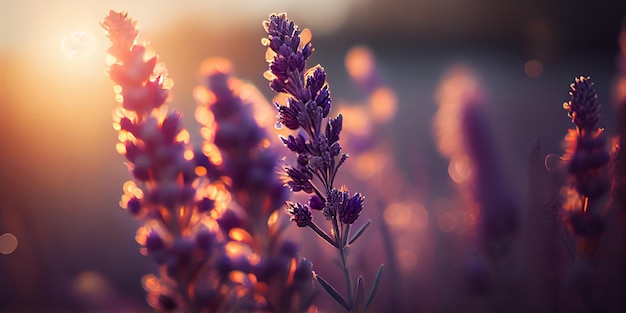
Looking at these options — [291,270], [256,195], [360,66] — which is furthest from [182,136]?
[360,66]

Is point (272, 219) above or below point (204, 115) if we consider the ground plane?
below

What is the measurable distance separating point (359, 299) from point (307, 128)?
0.88 ft

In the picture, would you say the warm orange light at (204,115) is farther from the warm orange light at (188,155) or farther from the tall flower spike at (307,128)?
the tall flower spike at (307,128)

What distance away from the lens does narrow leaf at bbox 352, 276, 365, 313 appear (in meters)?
0.96

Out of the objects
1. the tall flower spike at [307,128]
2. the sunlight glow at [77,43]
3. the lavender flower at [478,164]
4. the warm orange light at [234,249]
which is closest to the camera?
the tall flower spike at [307,128]

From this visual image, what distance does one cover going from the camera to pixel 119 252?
13.7ft

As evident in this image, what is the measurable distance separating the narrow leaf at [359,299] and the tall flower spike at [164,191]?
365mm

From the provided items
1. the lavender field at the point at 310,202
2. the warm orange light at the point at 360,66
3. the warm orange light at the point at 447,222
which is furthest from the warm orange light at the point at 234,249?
the warm orange light at the point at 447,222

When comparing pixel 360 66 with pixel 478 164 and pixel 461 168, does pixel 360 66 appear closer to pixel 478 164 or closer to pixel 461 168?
pixel 461 168

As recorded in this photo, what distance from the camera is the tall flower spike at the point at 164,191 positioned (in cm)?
115

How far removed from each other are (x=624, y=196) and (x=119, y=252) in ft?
11.4

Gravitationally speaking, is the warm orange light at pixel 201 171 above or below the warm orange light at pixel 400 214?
below

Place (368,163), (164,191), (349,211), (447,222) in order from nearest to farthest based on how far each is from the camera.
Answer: (349,211) < (164,191) < (368,163) < (447,222)

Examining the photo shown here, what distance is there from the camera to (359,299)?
3.20ft
